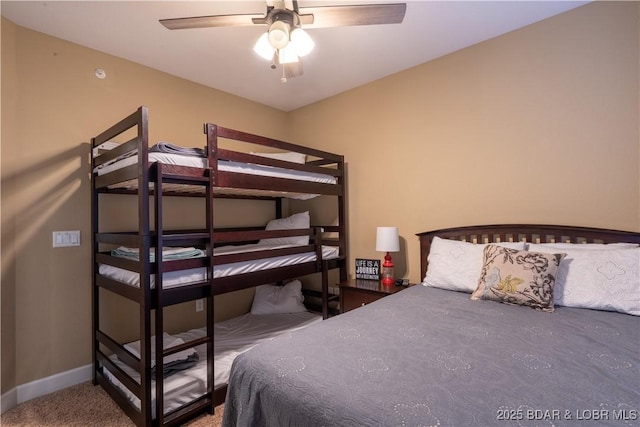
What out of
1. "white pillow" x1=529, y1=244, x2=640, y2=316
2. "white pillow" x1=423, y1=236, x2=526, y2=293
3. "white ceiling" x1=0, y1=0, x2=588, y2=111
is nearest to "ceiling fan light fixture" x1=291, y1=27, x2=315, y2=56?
"white ceiling" x1=0, y1=0, x2=588, y2=111

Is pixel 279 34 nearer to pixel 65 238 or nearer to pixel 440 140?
pixel 440 140

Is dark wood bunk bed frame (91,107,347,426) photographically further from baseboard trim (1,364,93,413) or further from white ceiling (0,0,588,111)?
white ceiling (0,0,588,111)

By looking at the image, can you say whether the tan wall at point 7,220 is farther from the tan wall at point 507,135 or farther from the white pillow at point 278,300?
the tan wall at point 507,135

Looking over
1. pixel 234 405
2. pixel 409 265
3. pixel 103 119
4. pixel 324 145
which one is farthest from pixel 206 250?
pixel 324 145

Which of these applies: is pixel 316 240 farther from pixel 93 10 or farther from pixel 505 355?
pixel 93 10

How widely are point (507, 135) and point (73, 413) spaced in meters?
3.46

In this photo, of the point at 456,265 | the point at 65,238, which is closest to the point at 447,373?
the point at 456,265

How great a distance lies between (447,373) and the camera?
1.00 metres

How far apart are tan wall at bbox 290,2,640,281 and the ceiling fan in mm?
1258

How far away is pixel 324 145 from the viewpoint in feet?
11.3

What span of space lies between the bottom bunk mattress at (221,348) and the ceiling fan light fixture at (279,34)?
1489 mm

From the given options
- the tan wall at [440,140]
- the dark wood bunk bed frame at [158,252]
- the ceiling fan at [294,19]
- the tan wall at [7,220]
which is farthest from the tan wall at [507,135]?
the tan wall at [7,220]

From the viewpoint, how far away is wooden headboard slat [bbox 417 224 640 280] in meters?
1.83

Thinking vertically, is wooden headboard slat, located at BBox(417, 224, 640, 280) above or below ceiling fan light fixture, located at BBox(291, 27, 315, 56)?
below
